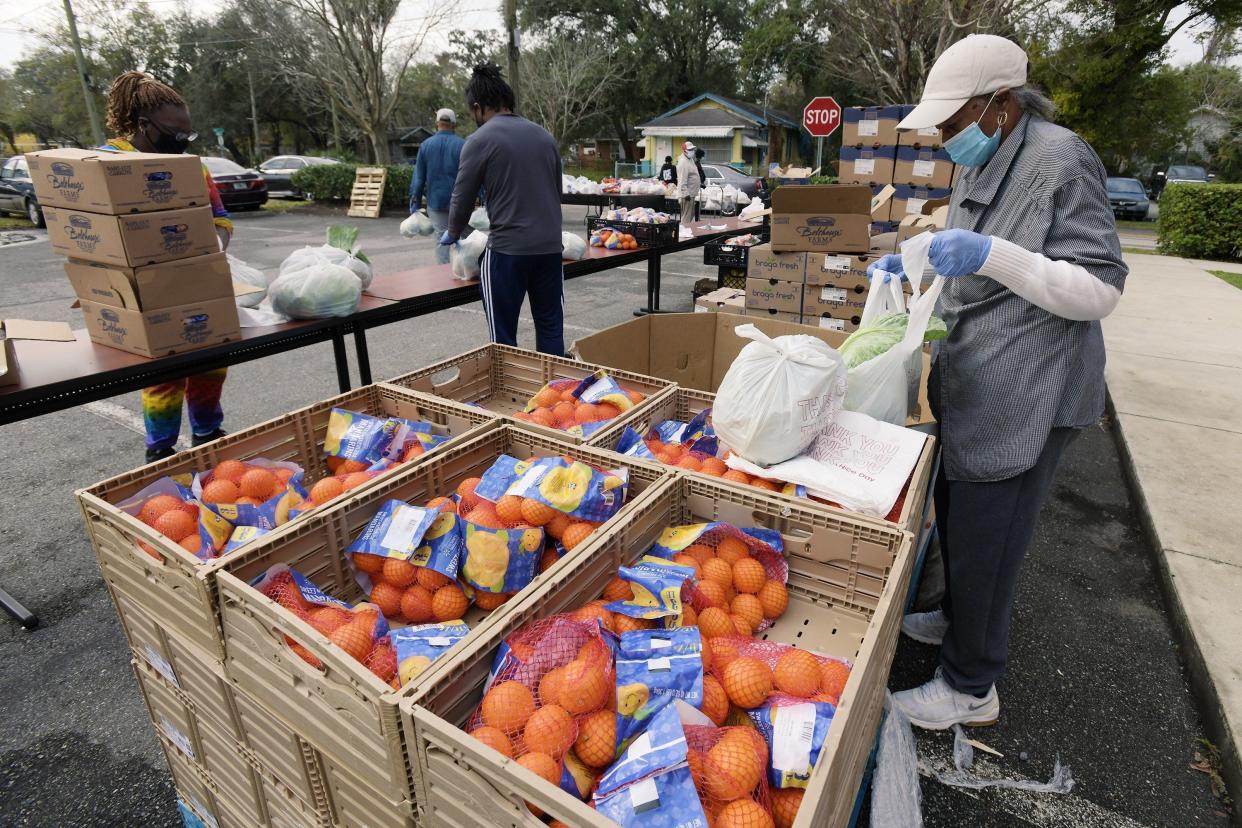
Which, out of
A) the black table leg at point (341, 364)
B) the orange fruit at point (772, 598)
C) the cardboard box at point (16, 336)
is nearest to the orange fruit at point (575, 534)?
the orange fruit at point (772, 598)

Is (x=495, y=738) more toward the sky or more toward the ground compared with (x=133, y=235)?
more toward the ground

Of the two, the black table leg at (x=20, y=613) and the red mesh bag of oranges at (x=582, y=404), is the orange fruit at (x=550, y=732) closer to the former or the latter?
the red mesh bag of oranges at (x=582, y=404)

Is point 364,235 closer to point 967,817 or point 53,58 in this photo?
point 967,817

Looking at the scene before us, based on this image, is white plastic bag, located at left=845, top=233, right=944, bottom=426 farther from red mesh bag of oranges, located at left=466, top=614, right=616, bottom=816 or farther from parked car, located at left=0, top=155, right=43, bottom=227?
parked car, located at left=0, top=155, right=43, bottom=227

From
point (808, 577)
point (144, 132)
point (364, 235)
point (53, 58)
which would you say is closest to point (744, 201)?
point (364, 235)

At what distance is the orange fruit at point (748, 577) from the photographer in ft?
5.49

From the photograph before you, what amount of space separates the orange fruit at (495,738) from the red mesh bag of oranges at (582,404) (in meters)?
1.13

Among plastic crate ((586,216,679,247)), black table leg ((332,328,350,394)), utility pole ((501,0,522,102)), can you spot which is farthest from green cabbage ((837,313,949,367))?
utility pole ((501,0,522,102))

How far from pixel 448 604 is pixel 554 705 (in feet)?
1.61

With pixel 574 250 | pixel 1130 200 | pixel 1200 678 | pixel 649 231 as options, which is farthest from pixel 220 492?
pixel 1130 200

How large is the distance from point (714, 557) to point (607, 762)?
2.03 ft

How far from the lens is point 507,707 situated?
118 cm

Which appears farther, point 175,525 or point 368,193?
point 368,193

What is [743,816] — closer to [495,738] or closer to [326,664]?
[495,738]
